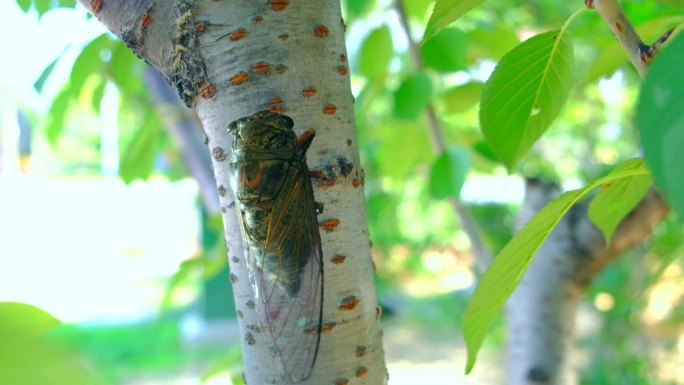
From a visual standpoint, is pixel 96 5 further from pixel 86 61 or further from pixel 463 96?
pixel 463 96

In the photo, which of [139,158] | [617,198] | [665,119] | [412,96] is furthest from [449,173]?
[665,119]

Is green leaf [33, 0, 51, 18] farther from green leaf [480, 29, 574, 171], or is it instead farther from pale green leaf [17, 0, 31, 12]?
green leaf [480, 29, 574, 171]

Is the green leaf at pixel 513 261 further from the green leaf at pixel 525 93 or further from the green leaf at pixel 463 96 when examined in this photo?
the green leaf at pixel 463 96

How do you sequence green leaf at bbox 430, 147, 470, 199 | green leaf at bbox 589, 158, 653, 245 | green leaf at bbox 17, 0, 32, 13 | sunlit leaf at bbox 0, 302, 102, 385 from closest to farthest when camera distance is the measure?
sunlit leaf at bbox 0, 302, 102, 385, green leaf at bbox 589, 158, 653, 245, green leaf at bbox 17, 0, 32, 13, green leaf at bbox 430, 147, 470, 199

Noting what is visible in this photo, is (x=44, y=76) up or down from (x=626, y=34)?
up

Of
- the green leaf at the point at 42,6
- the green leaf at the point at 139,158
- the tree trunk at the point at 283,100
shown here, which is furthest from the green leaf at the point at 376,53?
the tree trunk at the point at 283,100

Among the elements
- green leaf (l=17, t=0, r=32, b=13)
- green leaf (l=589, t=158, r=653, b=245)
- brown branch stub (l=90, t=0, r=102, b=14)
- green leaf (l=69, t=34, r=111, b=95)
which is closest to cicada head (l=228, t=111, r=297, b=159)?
brown branch stub (l=90, t=0, r=102, b=14)

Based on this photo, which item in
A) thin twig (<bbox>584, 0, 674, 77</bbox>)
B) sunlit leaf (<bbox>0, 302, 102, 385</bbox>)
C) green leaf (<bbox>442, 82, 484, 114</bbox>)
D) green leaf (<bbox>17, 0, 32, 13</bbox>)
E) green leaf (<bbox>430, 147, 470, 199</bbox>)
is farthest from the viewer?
green leaf (<bbox>442, 82, 484, 114</bbox>)

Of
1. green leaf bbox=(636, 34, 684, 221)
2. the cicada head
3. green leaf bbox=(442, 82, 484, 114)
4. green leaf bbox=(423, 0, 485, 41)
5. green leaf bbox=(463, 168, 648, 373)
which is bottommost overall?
green leaf bbox=(463, 168, 648, 373)
